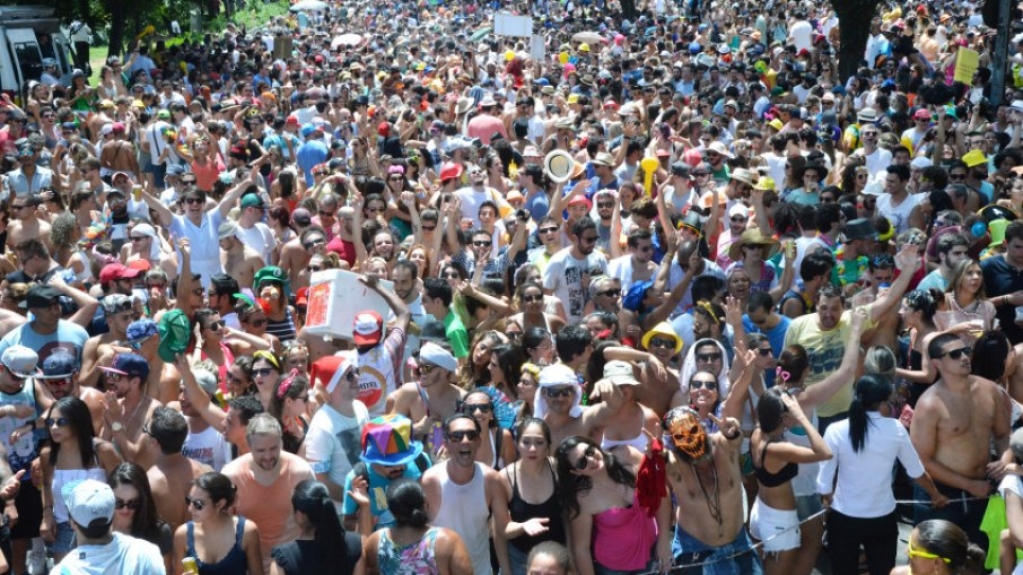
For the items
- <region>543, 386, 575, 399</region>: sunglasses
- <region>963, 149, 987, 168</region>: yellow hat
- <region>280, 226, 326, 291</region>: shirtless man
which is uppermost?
<region>543, 386, 575, 399</region>: sunglasses

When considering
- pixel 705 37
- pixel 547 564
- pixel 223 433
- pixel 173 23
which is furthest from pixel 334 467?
pixel 173 23

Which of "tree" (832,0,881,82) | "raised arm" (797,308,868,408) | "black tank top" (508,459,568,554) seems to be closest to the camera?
"black tank top" (508,459,568,554)

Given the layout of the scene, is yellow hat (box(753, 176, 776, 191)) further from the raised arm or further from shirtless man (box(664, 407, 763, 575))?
shirtless man (box(664, 407, 763, 575))

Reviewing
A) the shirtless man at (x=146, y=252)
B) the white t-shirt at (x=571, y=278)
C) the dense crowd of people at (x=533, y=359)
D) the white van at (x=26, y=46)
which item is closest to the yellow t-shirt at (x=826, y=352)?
the dense crowd of people at (x=533, y=359)

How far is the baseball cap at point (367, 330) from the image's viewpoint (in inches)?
286

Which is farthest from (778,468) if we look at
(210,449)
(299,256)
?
(299,256)

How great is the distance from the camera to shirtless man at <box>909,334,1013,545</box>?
655cm

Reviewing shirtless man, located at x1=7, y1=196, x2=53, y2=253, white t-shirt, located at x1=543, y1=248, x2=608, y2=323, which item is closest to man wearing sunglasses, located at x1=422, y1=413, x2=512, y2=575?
white t-shirt, located at x1=543, y1=248, x2=608, y2=323

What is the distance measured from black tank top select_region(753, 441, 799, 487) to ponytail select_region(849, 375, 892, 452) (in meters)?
0.32

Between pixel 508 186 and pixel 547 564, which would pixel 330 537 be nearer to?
pixel 547 564

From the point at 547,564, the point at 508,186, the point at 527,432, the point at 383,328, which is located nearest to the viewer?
the point at 547,564

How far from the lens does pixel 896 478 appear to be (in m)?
7.90

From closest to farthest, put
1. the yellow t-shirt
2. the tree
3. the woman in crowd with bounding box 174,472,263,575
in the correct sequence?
the woman in crowd with bounding box 174,472,263,575, the yellow t-shirt, the tree

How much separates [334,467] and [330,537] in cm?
108
